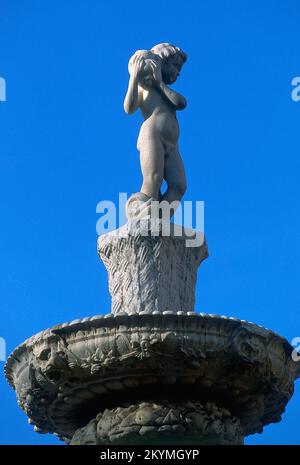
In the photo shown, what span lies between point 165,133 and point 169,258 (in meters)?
1.96

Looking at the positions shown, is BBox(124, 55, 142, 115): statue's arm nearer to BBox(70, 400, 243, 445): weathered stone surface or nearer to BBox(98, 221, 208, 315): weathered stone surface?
BBox(98, 221, 208, 315): weathered stone surface

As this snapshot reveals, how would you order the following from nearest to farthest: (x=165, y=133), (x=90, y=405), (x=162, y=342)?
(x=162, y=342)
(x=90, y=405)
(x=165, y=133)

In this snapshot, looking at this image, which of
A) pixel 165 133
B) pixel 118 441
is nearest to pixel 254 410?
pixel 118 441

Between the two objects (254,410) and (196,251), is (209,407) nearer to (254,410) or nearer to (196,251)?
(254,410)

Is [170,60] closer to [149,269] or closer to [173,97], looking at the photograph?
[173,97]

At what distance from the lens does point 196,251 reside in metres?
18.7

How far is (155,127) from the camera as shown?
1934 centimetres

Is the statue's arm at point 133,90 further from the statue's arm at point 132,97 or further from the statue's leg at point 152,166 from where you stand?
the statue's leg at point 152,166

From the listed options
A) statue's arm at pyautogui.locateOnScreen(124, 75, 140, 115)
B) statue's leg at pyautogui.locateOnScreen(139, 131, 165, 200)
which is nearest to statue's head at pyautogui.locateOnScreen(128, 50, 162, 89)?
statue's arm at pyautogui.locateOnScreen(124, 75, 140, 115)

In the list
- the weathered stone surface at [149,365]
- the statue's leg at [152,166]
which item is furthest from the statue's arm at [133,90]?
the weathered stone surface at [149,365]

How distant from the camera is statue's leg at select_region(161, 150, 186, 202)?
19.3m

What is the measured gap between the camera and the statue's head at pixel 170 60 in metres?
19.9

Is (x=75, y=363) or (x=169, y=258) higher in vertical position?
(x=169, y=258)

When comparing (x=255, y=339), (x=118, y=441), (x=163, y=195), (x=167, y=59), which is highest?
(x=167, y=59)
